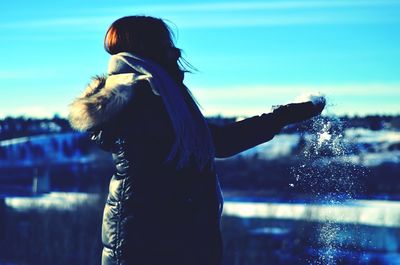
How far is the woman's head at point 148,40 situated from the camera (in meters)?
2.27

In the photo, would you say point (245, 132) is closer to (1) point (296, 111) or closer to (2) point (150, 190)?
(1) point (296, 111)

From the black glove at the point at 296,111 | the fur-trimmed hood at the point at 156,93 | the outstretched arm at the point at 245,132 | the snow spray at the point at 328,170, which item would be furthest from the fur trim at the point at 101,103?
the snow spray at the point at 328,170

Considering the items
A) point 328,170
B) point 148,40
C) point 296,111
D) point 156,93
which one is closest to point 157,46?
point 148,40

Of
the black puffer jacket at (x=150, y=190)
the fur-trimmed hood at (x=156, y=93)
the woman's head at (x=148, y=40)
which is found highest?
the woman's head at (x=148, y=40)

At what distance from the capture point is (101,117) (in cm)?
223

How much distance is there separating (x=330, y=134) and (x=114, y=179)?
3.33 ft

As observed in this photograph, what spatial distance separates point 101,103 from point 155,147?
7.6 inches

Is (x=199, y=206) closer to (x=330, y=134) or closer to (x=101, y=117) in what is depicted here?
(x=101, y=117)

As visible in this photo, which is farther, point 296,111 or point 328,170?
point 328,170

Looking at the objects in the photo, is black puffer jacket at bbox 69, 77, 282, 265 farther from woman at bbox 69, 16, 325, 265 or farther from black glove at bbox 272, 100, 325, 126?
black glove at bbox 272, 100, 325, 126

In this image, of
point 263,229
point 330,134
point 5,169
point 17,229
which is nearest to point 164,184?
point 330,134

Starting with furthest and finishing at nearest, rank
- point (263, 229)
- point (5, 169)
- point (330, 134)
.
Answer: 1. point (5, 169)
2. point (263, 229)
3. point (330, 134)

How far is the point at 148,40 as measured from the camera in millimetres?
2270

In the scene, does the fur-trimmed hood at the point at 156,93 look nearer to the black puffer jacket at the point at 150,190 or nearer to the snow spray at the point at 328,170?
the black puffer jacket at the point at 150,190
